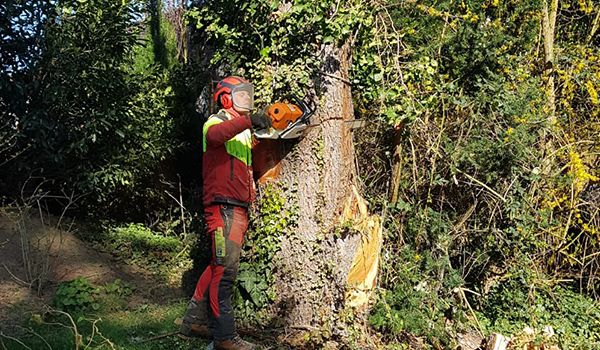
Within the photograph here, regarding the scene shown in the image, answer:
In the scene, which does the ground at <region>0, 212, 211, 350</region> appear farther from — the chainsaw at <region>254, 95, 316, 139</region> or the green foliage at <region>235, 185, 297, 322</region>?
the chainsaw at <region>254, 95, 316, 139</region>

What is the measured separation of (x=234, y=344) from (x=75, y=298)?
1.68 m

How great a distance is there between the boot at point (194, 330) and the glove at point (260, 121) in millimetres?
1596

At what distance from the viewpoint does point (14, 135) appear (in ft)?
20.8

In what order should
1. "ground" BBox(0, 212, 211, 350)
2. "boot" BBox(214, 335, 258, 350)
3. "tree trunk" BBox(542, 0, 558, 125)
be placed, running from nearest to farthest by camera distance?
"boot" BBox(214, 335, 258, 350) → "ground" BBox(0, 212, 211, 350) → "tree trunk" BBox(542, 0, 558, 125)

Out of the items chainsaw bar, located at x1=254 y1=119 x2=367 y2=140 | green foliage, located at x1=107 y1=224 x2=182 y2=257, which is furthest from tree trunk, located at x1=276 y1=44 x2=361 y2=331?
green foliage, located at x1=107 y1=224 x2=182 y2=257

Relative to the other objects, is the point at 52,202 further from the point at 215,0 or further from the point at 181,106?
the point at 215,0

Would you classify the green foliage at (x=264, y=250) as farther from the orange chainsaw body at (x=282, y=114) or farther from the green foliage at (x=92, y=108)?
the green foliage at (x=92, y=108)

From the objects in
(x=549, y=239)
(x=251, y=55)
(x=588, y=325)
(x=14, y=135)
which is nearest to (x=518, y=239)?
(x=549, y=239)

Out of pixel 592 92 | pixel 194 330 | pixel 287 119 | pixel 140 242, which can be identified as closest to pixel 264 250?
pixel 194 330

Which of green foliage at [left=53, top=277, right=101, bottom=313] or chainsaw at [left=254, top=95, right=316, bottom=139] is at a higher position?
chainsaw at [left=254, top=95, right=316, bottom=139]

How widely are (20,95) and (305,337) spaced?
4.23 meters

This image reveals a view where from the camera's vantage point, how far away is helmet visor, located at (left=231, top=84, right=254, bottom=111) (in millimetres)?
4336

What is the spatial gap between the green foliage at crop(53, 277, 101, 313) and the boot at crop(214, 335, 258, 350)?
142cm

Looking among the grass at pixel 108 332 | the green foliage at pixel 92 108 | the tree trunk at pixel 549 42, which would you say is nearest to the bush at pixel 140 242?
the green foliage at pixel 92 108
